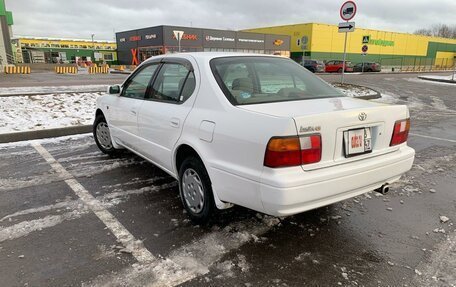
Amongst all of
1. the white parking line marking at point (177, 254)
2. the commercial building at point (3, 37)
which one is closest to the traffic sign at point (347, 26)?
the white parking line marking at point (177, 254)

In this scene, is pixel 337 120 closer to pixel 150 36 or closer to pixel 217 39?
pixel 150 36

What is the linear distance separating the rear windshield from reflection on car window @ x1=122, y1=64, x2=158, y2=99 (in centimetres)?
115

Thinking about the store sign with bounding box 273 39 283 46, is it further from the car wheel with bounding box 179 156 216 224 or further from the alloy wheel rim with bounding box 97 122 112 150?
the car wheel with bounding box 179 156 216 224

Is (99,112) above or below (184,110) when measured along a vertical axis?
below

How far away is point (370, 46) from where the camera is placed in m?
55.7

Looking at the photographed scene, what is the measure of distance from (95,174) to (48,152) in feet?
5.46

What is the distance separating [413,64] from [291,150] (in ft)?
203

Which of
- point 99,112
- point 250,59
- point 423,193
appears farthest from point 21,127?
point 423,193

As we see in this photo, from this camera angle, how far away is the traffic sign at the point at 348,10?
11.8 meters

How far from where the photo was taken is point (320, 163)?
2.70 metres

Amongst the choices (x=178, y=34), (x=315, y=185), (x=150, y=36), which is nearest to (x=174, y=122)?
(x=315, y=185)

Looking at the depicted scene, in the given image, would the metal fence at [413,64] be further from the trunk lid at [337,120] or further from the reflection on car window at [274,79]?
the trunk lid at [337,120]

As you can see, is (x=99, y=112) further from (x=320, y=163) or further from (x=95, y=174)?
(x=320, y=163)

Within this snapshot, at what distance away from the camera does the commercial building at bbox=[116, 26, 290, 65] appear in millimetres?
41344
